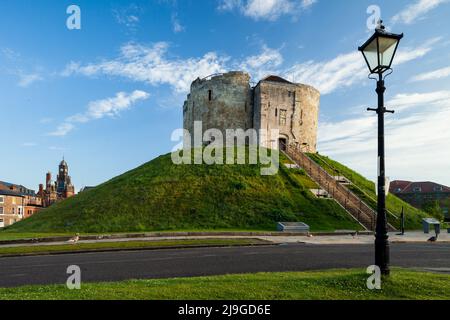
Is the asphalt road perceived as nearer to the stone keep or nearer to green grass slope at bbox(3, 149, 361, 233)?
green grass slope at bbox(3, 149, 361, 233)

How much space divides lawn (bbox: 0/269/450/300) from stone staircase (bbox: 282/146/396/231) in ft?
75.3

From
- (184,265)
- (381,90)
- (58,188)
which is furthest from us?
(58,188)

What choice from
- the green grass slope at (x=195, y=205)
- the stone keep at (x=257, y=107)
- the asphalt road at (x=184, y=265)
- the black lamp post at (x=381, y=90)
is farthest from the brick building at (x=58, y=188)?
the black lamp post at (x=381, y=90)

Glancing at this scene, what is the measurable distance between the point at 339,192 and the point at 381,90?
3008cm

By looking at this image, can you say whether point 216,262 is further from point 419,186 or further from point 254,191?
point 419,186

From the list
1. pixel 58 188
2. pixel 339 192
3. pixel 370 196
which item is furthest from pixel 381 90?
pixel 58 188

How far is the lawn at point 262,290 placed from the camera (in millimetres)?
6004

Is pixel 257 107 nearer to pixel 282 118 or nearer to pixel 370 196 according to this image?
pixel 282 118

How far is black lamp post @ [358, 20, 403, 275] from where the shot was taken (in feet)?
22.3

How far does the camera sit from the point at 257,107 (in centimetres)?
5222

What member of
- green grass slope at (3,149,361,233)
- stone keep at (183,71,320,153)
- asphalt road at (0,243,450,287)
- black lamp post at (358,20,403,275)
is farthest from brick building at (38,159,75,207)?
black lamp post at (358,20,403,275)

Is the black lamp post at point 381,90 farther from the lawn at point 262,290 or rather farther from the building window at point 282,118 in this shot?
the building window at point 282,118

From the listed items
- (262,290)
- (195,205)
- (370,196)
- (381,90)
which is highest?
(381,90)
